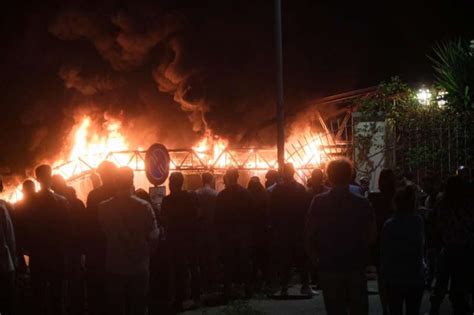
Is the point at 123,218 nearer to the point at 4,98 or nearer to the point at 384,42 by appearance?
the point at 384,42

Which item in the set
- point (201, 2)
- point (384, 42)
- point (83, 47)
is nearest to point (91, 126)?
point (83, 47)

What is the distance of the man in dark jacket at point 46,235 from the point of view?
27.8 ft

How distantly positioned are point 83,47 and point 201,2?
602 cm

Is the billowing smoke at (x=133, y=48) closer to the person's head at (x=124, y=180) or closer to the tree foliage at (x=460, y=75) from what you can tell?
the tree foliage at (x=460, y=75)

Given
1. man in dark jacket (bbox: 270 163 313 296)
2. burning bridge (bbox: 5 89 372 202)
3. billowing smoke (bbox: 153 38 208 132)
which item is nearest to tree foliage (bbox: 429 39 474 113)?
man in dark jacket (bbox: 270 163 313 296)

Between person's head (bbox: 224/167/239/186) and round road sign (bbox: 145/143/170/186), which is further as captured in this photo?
round road sign (bbox: 145/143/170/186)

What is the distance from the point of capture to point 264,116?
28.9m

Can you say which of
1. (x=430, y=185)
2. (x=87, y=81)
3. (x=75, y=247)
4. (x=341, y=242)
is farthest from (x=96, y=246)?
(x=87, y=81)

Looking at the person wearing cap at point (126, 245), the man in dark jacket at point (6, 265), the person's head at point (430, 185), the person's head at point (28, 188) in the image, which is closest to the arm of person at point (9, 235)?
the man in dark jacket at point (6, 265)

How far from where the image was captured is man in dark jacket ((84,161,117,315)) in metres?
8.73

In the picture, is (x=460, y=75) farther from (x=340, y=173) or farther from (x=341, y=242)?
(x=341, y=242)

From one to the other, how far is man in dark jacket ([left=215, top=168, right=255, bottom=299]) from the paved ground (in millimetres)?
493

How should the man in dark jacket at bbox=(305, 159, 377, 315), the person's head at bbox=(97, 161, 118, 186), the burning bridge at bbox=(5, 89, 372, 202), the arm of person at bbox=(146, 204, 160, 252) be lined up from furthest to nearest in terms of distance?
the burning bridge at bbox=(5, 89, 372, 202) → the person's head at bbox=(97, 161, 118, 186) → the arm of person at bbox=(146, 204, 160, 252) → the man in dark jacket at bbox=(305, 159, 377, 315)

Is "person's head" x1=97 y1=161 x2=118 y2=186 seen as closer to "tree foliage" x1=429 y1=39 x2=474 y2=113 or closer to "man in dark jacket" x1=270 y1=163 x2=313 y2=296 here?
"man in dark jacket" x1=270 y1=163 x2=313 y2=296
